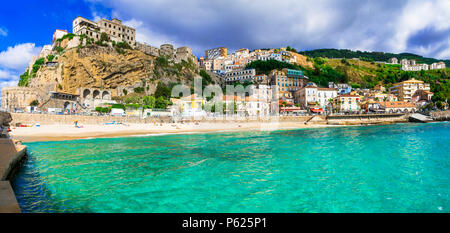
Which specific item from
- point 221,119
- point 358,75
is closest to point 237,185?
point 221,119

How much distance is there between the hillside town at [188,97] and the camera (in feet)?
163

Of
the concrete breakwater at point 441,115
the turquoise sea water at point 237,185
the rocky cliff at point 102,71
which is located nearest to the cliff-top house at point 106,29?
the rocky cliff at point 102,71

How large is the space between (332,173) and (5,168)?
12837mm

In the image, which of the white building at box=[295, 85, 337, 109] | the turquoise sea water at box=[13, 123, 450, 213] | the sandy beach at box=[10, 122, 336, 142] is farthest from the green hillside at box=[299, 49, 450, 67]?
the turquoise sea water at box=[13, 123, 450, 213]

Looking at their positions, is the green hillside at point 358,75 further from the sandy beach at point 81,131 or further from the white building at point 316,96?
the sandy beach at point 81,131

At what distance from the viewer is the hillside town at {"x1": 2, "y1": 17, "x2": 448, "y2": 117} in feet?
163

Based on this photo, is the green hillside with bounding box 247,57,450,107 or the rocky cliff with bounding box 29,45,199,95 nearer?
the rocky cliff with bounding box 29,45,199,95

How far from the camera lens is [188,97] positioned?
5791 cm

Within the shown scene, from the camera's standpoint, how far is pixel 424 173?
1011cm

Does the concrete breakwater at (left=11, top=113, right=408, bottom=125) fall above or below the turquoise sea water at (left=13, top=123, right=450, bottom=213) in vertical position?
above

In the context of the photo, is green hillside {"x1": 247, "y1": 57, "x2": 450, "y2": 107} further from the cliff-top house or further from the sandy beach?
the sandy beach
